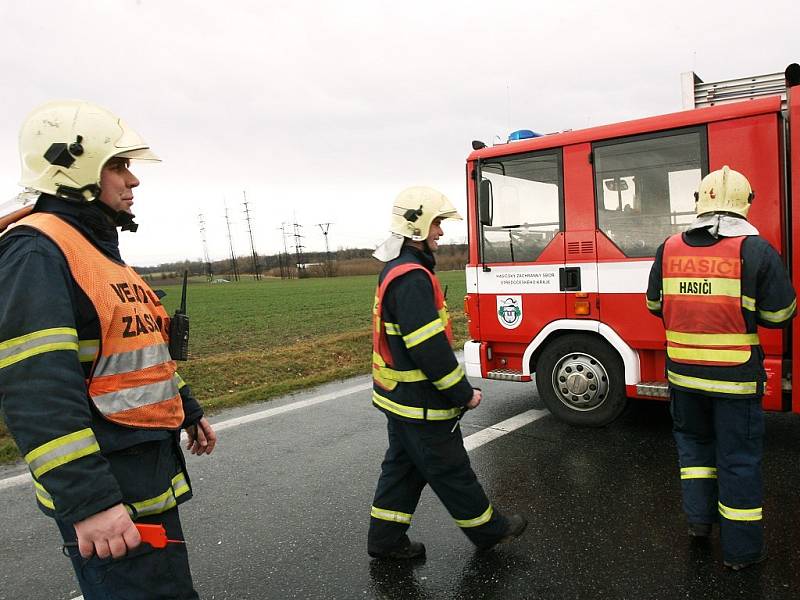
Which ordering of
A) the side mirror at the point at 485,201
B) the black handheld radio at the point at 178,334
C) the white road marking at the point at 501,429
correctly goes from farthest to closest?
1. the side mirror at the point at 485,201
2. the white road marking at the point at 501,429
3. the black handheld radio at the point at 178,334

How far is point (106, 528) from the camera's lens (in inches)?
63.2

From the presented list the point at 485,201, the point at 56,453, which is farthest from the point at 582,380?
the point at 56,453

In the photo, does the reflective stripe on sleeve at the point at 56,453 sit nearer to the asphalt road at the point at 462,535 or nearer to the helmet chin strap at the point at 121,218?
the helmet chin strap at the point at 121,218

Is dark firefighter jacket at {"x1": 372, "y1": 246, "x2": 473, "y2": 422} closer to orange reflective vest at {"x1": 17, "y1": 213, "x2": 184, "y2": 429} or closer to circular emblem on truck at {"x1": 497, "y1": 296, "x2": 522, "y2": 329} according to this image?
orange reflective vest at {"x1": 17, "y1": 213, "x2": 184, "y2": 429}

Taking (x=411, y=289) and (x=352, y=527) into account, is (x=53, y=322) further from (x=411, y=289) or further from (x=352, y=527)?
(x=352, y=527)

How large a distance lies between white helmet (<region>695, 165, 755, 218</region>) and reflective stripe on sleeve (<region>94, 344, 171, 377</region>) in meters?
2.84

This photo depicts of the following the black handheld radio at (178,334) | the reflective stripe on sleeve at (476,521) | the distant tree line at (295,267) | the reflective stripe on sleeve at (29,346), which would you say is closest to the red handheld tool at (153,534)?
the reflective stripe on sleeve at (29,346)

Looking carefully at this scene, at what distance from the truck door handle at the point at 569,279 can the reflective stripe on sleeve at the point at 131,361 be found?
4007 millimetres

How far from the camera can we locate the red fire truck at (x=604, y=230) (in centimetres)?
438

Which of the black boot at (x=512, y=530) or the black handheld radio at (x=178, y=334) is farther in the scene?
the black boot at (x=512, y=530)

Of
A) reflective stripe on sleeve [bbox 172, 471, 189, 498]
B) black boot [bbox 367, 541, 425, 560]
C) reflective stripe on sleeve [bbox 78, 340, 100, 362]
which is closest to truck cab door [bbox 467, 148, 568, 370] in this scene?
black boot [bbox 367, 541, 425, 560]

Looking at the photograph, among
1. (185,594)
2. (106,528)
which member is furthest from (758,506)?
(106,528)

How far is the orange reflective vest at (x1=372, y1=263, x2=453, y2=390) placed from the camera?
2939mm

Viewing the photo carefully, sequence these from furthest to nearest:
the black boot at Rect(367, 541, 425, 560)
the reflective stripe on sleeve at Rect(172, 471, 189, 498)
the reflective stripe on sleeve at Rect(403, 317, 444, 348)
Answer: the black boot at Rect(367, 541, 425, 560) → the reflective stripe on sleeve at Rect(403, 317, 444, 348) → the reflective stripe on sleeve at Rect(172, 471, 189, 498)
